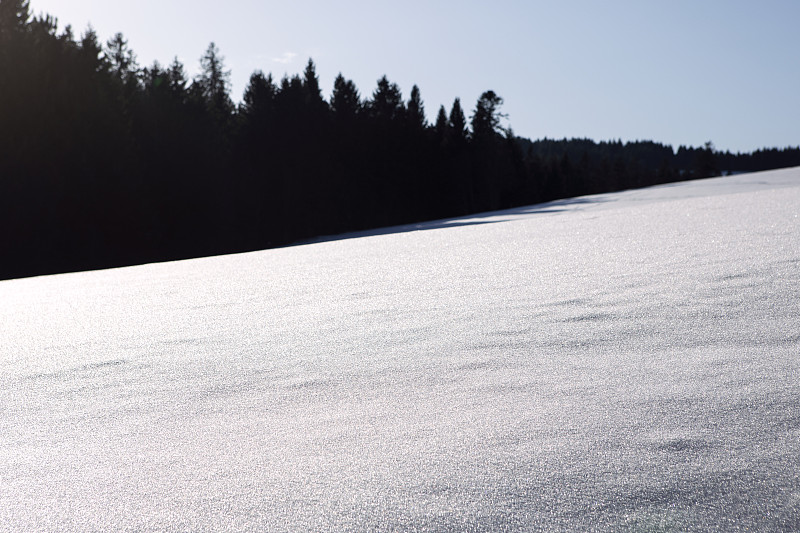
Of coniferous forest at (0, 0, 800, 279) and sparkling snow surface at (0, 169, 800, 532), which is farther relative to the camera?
coniferous forest at (0, 0, 800, 279)

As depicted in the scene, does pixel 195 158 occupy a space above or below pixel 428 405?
above

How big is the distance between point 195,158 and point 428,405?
21717 mm

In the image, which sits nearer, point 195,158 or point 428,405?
point 428,405

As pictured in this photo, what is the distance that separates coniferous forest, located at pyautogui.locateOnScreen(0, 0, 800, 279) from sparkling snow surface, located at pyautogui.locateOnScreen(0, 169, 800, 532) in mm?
12700

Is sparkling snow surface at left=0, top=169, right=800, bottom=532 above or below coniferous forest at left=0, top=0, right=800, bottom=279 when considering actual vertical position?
below

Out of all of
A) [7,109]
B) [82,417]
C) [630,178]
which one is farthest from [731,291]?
[630,178]

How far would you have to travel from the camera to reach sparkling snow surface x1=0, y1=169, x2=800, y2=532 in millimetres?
1092

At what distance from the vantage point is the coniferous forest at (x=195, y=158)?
14.2 metres

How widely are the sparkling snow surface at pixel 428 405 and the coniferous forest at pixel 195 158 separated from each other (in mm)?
12700

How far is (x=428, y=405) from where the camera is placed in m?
1.55

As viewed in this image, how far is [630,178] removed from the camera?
6956 centimetres

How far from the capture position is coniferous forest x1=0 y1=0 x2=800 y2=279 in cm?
1423

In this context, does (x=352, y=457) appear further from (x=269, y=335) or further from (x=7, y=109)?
(x=7, y=109)

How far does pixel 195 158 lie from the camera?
21656 mm
